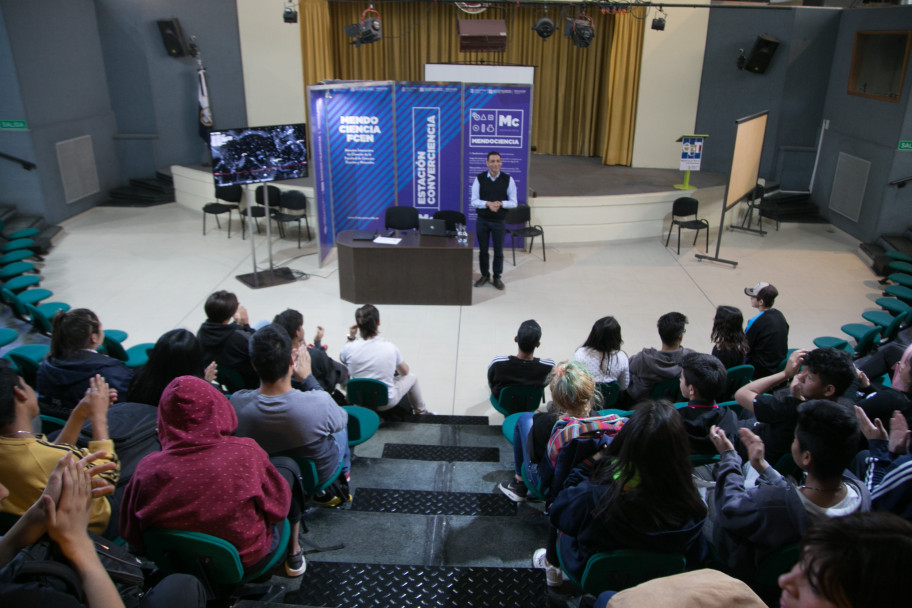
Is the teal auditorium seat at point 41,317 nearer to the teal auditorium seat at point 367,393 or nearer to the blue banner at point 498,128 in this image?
the teal auditorium seat at point 367,393

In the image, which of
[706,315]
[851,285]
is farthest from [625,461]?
[851,285]

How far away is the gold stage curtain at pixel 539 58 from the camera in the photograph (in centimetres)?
1170

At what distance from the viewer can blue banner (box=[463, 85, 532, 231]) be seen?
8352 millimetres

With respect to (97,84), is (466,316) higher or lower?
lower

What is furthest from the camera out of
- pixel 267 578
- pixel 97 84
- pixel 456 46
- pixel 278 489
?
pixel 456 46

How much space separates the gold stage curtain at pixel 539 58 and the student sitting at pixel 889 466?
32.5 feet

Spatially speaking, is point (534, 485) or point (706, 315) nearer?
point (534, 485)

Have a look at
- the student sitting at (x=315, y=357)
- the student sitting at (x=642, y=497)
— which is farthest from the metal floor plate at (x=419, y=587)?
the student sitting at (x=315, y=357)

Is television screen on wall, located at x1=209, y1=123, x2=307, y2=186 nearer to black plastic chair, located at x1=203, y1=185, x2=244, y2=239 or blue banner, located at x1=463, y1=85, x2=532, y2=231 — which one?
blue banner, located at x1=463, y1=85, x2=532, y2=231

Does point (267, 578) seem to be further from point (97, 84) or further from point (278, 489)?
point (97, 84)

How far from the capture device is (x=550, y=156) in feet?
43.3

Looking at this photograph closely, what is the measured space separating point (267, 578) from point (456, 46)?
11.6 metres

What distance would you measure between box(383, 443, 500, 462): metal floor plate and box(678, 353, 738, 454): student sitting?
1.33 meters


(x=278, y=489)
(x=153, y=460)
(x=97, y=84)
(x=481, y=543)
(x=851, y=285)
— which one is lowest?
(x=851, y=285)
